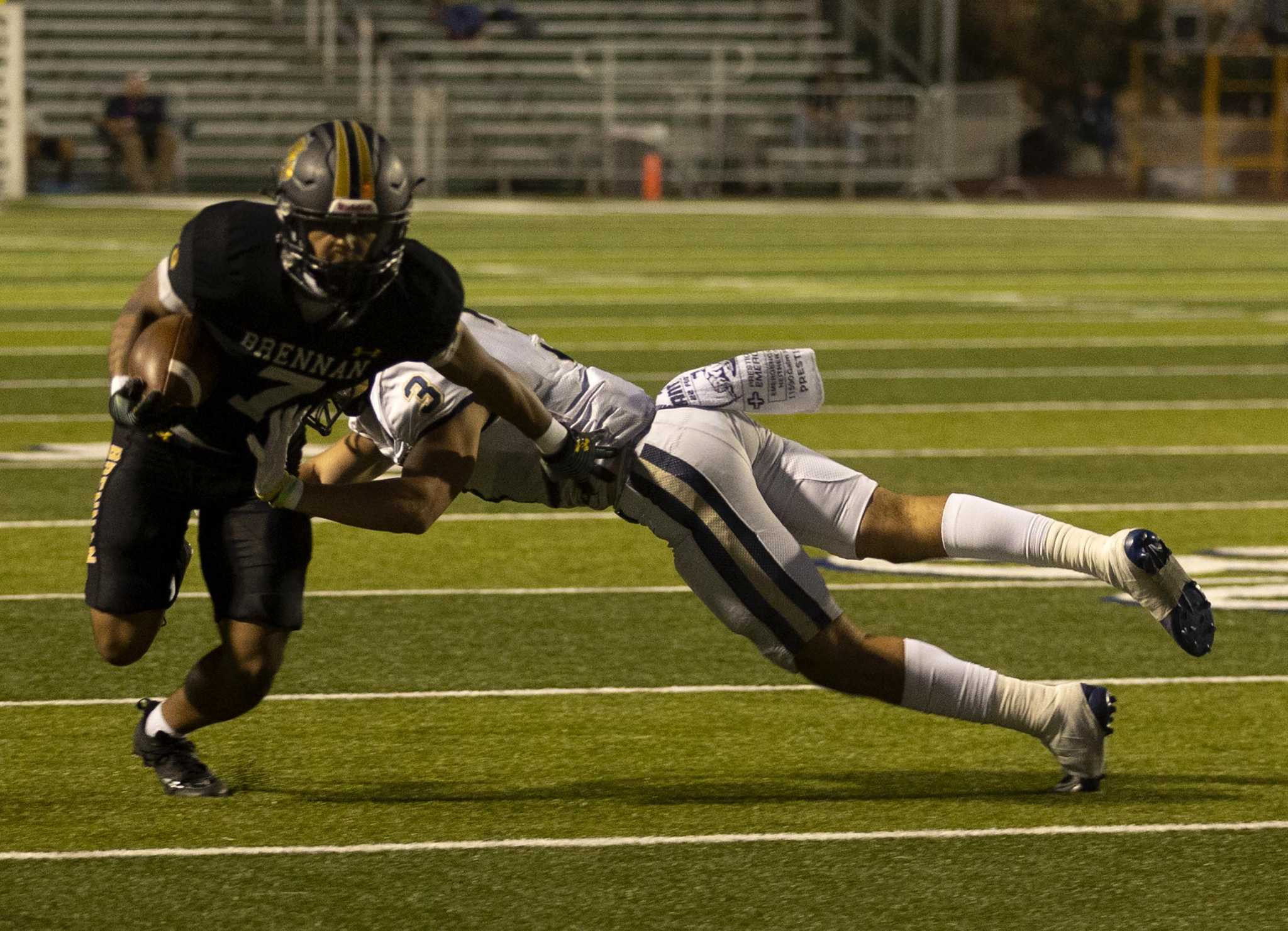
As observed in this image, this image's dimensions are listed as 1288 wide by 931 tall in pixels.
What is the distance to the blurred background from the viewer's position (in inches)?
1298

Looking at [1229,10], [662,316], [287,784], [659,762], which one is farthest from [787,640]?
[1229,10]

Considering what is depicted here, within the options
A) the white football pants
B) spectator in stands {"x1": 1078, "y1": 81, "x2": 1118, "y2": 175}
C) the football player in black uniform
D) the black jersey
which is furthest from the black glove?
spectator in stands {"x1": 1078, "y1": 81, "x2": 1118, "y2": 175}

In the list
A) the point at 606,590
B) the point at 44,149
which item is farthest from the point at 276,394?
the point at 44,149

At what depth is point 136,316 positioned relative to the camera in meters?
4.43

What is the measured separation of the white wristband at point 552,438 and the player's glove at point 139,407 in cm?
77

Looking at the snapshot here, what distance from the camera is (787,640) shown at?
4684 millimetres

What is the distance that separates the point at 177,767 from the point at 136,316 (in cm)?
100

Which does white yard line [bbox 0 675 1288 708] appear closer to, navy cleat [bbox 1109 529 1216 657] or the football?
navy cleat [bbox 1109 529 1216 657]

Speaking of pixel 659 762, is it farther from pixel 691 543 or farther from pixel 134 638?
pixel 134 638

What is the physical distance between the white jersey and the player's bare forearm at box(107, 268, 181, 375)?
48 cm

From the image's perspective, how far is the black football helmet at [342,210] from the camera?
4.29 meters

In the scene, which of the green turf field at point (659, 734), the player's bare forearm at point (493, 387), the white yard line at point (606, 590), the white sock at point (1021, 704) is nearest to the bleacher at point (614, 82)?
the green turf field at point (659, 734)

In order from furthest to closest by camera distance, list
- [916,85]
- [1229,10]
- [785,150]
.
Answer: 1. [1229,10]
2. [916,85]
3. [785,150]

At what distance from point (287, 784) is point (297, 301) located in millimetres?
1118
